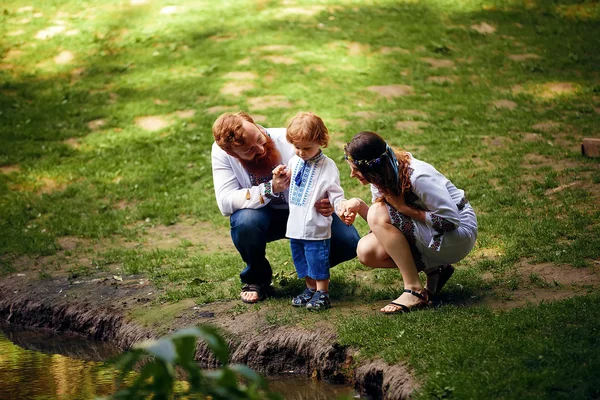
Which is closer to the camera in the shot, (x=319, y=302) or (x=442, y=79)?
(x=319, y=302)

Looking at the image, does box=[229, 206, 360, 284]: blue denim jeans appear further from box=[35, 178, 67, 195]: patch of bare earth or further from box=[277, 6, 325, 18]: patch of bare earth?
box=[277, 6, 325, 18]: patch of bare earth

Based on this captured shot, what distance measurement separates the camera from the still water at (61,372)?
4.79 metres

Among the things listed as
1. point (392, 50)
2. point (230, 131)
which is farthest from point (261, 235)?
point (392, 50)

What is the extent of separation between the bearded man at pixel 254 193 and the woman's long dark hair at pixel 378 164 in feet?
2.33

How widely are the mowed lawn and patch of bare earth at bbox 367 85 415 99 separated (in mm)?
46

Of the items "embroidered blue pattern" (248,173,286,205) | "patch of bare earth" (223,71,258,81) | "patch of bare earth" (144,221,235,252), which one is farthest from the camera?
"patch of bare earth" (223,71,258,81)

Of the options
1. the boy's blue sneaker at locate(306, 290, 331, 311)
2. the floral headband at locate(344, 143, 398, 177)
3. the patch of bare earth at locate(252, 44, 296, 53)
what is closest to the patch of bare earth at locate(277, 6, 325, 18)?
the patch of bare earth at locate(252, 44, 296, 53)

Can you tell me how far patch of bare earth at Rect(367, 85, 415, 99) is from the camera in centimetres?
1198

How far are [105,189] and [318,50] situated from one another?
5.24 metres

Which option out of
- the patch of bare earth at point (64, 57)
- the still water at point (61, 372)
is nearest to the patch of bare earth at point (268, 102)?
the patch of bare earth at point (64, 57)

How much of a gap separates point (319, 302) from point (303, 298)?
0.69 feet

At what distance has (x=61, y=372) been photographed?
5383mm

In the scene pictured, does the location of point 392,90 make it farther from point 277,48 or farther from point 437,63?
point 277,48

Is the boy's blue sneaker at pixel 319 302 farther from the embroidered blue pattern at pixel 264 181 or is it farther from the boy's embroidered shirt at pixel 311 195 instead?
the embroidered blue pattern at pixel 264 181
